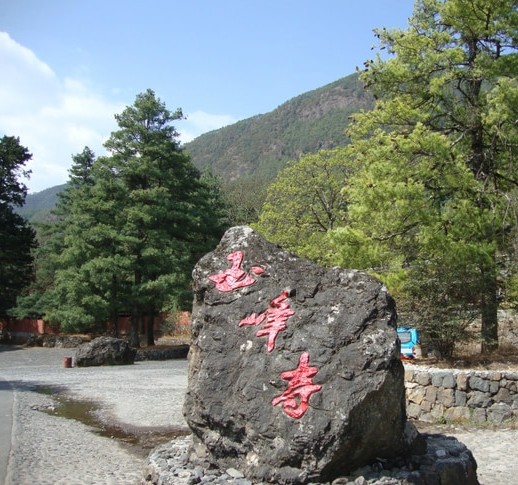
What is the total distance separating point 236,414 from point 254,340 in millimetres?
619

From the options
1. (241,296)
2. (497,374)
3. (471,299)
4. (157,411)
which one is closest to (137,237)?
(157,411)

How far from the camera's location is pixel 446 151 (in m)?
10.4

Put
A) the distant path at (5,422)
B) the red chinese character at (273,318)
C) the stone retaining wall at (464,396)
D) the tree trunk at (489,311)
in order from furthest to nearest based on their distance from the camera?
the tree trunk at (489,311)
the stone retaining wall at (464,396)
the distant path at (5,422)
the red chinese character at (273,318)

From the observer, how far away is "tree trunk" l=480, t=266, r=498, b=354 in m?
10.2

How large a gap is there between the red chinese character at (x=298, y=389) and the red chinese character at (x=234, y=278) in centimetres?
95

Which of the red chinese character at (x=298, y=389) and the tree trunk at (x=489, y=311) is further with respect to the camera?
the tree trunk at (x=489, y=311)

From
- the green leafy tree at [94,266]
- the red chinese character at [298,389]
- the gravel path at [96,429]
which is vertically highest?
the green leafy tree at [94,266]

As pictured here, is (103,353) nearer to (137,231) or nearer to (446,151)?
(137,231)

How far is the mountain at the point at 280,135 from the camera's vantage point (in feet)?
354

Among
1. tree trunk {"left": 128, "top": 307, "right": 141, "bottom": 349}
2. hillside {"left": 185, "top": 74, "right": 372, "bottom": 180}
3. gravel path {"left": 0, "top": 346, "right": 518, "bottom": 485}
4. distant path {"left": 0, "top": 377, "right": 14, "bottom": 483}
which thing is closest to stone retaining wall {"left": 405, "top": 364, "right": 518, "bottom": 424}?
gravel path {"left": 0, "top": 346, "right": 518, "bottom": 485}

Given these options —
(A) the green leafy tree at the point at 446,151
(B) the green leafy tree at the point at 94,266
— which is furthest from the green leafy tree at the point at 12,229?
(A) the green leafy tree at the point at 446,151

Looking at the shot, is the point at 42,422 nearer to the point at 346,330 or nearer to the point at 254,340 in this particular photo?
the point at 254,340

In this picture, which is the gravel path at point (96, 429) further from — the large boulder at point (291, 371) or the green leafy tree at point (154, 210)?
the green leafy tree at point (154, 210)

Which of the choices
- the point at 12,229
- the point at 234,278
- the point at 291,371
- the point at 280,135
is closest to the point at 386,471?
the point at 291,371
